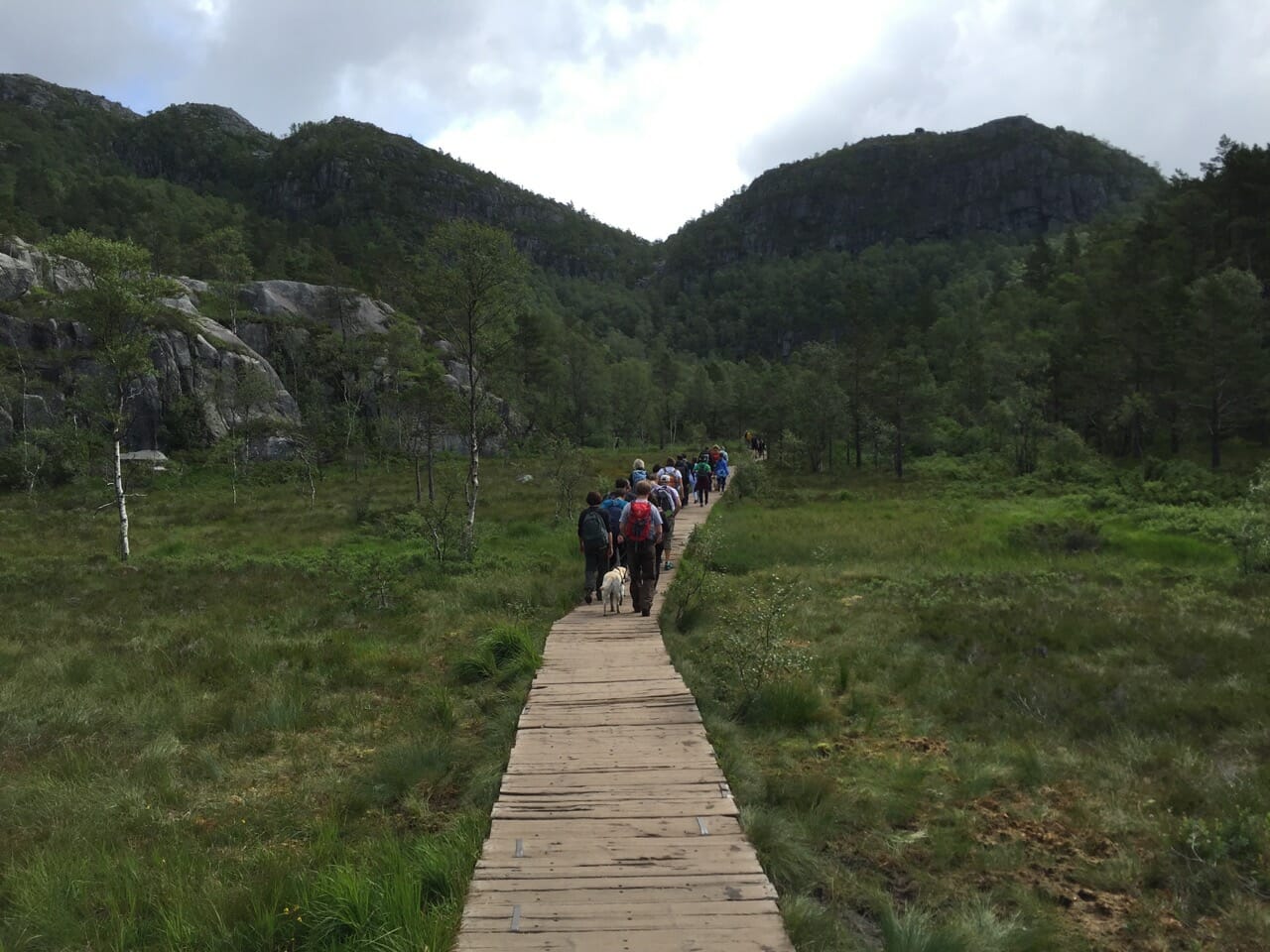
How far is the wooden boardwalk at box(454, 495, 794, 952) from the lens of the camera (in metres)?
3.85

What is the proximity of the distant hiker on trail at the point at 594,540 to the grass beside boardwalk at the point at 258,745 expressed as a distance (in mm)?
793

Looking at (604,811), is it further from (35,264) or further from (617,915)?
(35,264)

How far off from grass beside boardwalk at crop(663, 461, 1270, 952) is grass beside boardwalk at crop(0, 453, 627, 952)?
248cm

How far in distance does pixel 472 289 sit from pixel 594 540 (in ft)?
34.6

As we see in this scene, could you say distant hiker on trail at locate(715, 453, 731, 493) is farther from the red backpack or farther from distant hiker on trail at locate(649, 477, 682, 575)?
the red backpack

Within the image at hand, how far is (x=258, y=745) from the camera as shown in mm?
7883

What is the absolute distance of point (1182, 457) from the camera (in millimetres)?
40250

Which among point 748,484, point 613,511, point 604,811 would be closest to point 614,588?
point 613,511

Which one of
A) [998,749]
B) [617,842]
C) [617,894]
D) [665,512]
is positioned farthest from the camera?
[665,512]

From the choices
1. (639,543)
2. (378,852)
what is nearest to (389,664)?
(639,543)

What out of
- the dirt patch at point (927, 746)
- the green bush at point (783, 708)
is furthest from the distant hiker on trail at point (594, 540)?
the dirt patch at point (927, 746)

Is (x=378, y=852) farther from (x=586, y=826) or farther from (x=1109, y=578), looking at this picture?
(x=1109, y=578)

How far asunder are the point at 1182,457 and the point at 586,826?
4676cm

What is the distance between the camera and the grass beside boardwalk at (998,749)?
491cm
